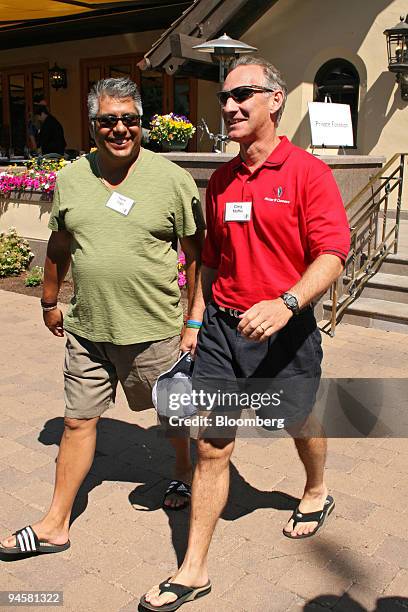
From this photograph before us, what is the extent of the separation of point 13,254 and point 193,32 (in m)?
4.13

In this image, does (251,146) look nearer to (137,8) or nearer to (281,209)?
(281,209)

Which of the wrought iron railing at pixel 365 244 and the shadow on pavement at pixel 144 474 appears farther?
the wrought iron railing at pixel 365 244

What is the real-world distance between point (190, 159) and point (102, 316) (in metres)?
4.10

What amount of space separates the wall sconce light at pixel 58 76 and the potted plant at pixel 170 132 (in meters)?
7.28

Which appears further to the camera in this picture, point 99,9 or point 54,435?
point 99,9

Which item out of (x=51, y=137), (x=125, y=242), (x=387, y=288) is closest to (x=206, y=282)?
(x=125, y=242)

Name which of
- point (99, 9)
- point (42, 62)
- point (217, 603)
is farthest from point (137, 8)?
point (217, 603)

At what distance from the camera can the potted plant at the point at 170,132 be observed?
24.6ft

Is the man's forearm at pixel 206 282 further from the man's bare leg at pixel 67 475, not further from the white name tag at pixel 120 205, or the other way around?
the man's bare leg at pixel 67 475

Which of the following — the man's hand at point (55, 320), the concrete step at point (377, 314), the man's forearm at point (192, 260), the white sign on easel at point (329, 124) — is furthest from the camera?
the white sign on easel at point (329, 124)

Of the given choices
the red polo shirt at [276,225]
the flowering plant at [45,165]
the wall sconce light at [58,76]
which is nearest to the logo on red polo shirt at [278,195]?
the red polo shirt at [276,225]

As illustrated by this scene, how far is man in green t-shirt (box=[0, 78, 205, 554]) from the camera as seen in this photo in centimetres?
271

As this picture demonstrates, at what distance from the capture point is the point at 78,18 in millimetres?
12172

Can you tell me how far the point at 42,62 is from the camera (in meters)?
14.5
